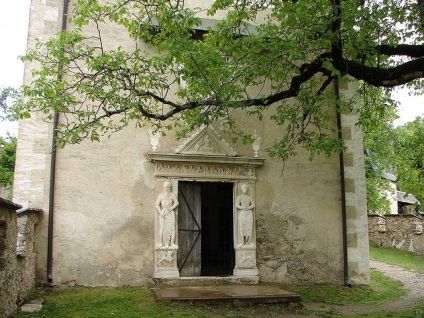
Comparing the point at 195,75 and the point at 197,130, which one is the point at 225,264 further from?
the point at 195,75

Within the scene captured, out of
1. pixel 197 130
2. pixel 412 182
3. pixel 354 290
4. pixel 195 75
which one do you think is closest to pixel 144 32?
pixel 195 75

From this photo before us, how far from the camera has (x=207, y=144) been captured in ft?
29.2

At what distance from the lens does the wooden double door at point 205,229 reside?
8.80m

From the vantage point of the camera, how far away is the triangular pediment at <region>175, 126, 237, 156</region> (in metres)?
8.79

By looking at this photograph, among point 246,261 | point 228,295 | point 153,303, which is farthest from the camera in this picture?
point 246,261

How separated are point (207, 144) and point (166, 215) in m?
1.74

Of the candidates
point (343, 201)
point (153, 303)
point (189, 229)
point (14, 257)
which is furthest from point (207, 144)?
point (14, 257)

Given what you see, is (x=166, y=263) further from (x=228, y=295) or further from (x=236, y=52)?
(x=236, y=52)

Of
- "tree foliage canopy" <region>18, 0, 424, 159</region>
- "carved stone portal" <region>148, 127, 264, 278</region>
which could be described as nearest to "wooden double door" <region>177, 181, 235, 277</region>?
"carved stone portal" <region>148, 127, 264, 278</region>

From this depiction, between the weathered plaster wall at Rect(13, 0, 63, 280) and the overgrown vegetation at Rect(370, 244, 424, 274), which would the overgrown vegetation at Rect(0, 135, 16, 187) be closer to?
the weathered plaster wall at Rect(13, 0, 63, 280)

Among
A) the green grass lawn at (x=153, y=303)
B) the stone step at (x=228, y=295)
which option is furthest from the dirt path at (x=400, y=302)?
the stone step at (x=228, y=295)

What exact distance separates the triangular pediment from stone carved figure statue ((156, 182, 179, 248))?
0.94 m

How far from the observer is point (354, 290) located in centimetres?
886

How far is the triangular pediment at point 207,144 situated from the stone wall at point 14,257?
3285 millimetres
